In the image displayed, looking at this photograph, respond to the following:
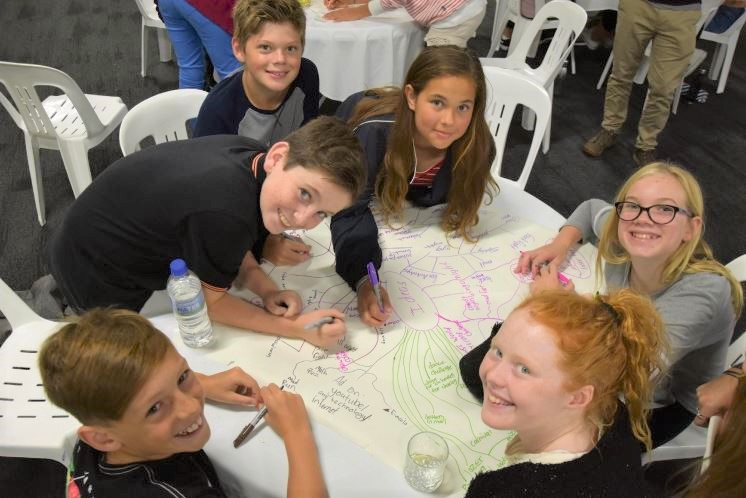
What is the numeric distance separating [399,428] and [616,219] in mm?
849

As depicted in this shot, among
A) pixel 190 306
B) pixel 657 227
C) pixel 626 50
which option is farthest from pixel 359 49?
pixel 190 306

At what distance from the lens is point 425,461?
3.60ft

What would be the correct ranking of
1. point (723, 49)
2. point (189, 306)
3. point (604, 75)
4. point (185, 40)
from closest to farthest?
point (189, 306), point (185, 40), point (723, 49), point (604, 75)

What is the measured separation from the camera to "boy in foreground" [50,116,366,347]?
1322 millimetres

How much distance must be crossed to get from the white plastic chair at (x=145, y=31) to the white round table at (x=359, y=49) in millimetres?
1447

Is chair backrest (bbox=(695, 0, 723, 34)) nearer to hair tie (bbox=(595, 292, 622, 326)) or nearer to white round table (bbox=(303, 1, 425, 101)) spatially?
white round table (bbox=(303, 1, 425, 101))

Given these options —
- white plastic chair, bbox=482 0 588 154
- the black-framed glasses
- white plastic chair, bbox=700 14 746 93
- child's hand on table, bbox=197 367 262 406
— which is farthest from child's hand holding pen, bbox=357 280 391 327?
white plastic chair, bbox=700 14 746 93

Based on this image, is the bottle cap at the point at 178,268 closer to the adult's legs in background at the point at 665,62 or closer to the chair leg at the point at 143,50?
the adult's legs in background at the point at 665,62

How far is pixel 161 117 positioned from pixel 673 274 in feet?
5.88

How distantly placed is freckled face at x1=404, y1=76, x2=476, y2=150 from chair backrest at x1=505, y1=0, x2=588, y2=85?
1765mm

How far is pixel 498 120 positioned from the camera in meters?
2.60

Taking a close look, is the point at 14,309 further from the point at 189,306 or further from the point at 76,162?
the point at 76,162

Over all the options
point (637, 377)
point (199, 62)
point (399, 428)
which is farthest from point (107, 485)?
point (199, 62)

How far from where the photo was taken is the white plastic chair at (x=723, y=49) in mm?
4133
